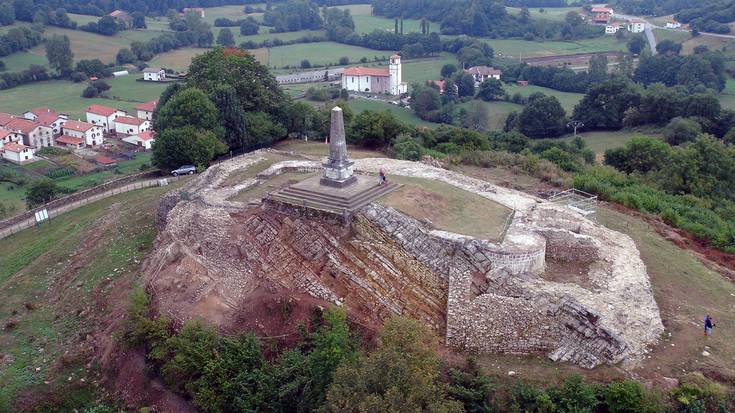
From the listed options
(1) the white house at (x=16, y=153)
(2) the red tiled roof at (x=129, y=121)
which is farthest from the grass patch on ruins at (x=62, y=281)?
(2) the red tiled roof at (x=129, y=121)

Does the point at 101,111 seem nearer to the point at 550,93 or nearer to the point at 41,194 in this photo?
the point at 41,194

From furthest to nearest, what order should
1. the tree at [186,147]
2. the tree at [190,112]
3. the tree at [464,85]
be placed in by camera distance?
the tree at [464,85]
the tree at [190,112]
the tree at [186,147]

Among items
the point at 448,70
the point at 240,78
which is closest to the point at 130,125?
the point at 240,78

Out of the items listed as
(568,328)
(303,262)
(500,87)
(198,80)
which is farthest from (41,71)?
(568,328)

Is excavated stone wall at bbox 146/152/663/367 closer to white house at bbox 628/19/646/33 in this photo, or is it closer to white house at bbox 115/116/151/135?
white house at bbox 115/116/151/135

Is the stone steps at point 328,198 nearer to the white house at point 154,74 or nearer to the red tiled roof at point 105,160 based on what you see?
the red tiled roof at point 105,160

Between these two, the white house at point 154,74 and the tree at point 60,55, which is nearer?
the white house at point 154,74
